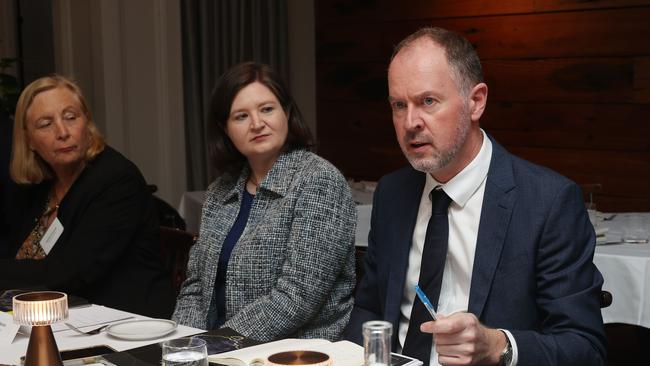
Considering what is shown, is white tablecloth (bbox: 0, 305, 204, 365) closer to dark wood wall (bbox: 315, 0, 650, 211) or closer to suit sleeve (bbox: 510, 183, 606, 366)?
suit sleeve (bbox: 510, 183, 606, 366)

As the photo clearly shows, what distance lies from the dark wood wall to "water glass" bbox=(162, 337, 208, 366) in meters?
4.02

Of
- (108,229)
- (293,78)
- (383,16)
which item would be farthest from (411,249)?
(293,78)

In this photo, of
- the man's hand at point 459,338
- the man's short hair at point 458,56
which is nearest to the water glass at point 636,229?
the man's short hair at point 458,56

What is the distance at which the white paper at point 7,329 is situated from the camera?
1944 millimetres

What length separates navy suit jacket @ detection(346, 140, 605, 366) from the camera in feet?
5.89

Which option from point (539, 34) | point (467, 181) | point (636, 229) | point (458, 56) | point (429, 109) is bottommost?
point (636, 229)

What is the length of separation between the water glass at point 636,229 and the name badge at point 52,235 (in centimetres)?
207

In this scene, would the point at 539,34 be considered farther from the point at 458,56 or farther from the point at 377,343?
the point at 377,343

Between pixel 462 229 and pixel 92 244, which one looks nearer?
pixel 462 229

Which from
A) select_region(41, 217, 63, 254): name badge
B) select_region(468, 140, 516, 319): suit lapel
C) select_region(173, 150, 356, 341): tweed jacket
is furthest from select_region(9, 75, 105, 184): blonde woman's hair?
select_region(468, 140, 516, 319): suit lapel

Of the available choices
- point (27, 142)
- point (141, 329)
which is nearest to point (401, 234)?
point (141, 329)

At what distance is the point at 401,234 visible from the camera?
210cm

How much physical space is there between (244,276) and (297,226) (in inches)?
8.1

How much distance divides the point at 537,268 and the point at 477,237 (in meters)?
0.15
